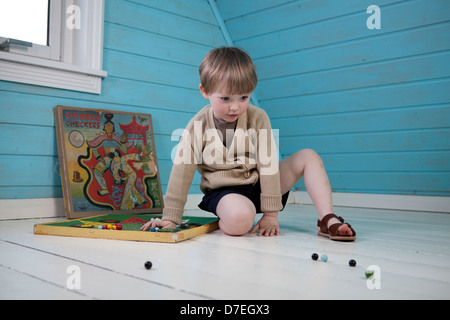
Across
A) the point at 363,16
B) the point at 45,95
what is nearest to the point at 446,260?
the point at 363,16

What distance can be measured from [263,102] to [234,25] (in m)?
0.49

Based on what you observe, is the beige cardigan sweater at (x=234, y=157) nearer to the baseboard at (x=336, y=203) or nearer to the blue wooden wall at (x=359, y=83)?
the baseboard at (x=336, y=203)

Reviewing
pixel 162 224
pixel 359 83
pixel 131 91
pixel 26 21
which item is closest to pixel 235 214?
pixel 162 224

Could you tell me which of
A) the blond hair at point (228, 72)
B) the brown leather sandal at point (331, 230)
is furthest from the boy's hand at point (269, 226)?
the blond hair at point (228, 72)

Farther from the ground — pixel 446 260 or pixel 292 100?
pixel 292 100

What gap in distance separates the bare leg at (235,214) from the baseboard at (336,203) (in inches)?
32.7

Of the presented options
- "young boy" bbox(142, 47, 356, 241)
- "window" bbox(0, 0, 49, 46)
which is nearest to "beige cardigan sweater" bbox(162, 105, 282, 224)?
"young boy" bbox(142, 47, 356, 241)

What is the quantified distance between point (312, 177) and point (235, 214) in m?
0.32

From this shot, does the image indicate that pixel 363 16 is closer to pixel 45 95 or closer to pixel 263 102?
pixel 263 102

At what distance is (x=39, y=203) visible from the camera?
1821 millimetres

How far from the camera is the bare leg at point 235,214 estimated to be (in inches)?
55.2

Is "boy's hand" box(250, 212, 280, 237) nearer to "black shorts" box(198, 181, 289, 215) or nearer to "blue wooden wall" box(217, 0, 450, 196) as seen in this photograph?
"black shorts" box(198, 181, 289, 215)

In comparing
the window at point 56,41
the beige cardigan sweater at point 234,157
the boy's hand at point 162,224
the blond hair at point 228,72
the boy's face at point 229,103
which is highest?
the window at point 56,41
